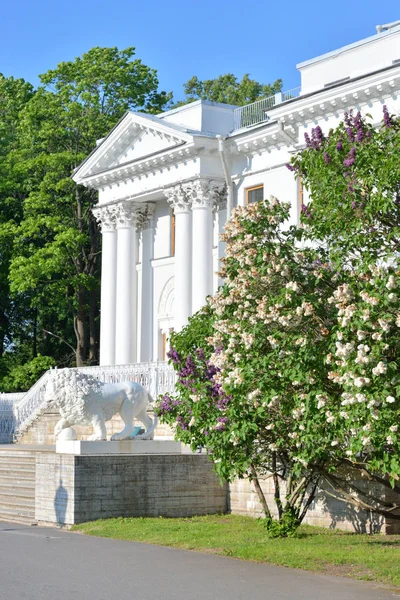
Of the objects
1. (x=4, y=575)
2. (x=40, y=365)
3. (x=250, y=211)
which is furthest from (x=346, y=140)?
(x=40, y=365)

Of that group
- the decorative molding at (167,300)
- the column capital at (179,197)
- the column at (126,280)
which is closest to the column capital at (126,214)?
the column at (126,280)

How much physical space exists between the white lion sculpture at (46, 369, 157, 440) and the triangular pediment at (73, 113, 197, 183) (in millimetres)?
15156

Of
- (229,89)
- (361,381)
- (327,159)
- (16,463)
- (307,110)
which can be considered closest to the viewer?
(361,381)

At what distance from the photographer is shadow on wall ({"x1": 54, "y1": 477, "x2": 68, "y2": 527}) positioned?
18.1 m

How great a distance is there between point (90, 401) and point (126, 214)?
18984 mm

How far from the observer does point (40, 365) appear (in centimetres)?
4369

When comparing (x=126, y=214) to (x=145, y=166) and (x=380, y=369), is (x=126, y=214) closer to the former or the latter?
(x=145, y=166)

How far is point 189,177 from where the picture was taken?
1374 inches

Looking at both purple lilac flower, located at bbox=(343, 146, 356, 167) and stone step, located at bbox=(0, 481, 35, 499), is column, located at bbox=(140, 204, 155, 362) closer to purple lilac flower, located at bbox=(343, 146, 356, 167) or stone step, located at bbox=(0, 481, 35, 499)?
stone step, located at bbox=(0, 481, 35, 499)

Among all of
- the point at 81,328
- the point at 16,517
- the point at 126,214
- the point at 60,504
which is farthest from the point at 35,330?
the point at 60,504

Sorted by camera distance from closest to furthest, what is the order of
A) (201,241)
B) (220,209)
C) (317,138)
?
1. (317,138)
2. (201,241)
3. (220,209)

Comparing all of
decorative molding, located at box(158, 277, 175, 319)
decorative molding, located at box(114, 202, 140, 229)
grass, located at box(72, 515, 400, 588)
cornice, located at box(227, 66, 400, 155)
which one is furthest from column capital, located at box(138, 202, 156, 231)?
grass, located at box(72, 515, 400, 588)

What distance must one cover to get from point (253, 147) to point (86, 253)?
14674 mm

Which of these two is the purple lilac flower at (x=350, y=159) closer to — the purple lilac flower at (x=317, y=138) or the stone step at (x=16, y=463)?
the purple lilac flower at (x=317, y=138)
